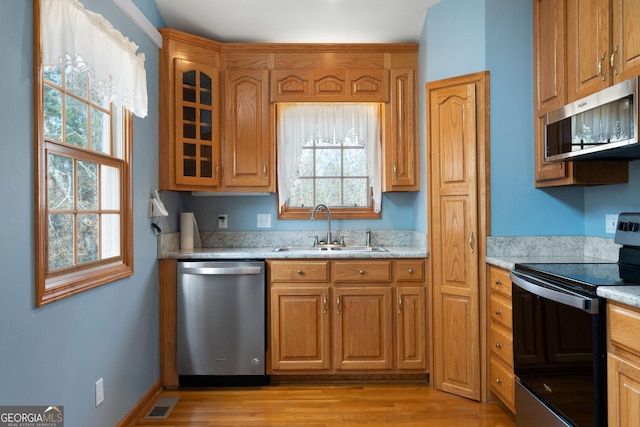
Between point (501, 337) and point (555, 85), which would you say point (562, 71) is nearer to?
point (555, 85)

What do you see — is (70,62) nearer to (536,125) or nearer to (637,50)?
(637,50)

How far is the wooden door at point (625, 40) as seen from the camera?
1.71 metres

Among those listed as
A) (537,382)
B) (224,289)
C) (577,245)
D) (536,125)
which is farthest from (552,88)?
(224,289)

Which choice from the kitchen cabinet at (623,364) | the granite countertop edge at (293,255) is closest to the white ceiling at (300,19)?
the granite countertop edge at (293,255)

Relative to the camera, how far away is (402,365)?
2832 millimetres

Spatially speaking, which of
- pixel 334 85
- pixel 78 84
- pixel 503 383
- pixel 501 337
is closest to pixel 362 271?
pixel 501 337

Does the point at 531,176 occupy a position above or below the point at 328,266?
above

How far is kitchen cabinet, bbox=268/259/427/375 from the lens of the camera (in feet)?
9.29

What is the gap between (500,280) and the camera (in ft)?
7.77

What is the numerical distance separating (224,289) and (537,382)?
1.88 metres

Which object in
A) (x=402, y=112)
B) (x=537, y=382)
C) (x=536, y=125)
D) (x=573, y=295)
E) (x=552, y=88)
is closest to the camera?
(x=573, y=295)

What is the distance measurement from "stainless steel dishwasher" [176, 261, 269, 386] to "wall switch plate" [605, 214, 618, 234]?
6.82 feet

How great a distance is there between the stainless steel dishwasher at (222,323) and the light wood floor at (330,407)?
0.18 meters

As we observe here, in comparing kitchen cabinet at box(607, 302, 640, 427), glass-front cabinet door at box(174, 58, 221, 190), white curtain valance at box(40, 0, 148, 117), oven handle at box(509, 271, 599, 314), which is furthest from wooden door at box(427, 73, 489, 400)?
white curtain valance at box(40, 0, 148, 117)
